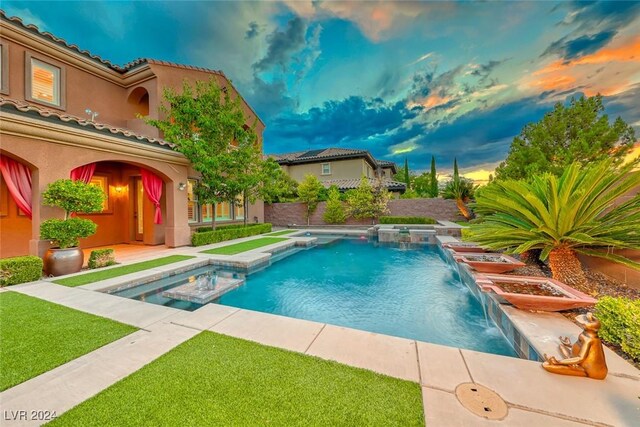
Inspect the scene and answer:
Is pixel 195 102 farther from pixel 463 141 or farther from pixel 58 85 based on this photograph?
pixel 463 141

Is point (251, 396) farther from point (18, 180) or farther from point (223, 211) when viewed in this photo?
point (223, 211)

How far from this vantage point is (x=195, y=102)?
1053cm

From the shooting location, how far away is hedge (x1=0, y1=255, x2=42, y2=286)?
536 centimetres

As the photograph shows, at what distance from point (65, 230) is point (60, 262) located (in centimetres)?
82

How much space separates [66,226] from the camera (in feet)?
20.6

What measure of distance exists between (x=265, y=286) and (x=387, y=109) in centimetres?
3276

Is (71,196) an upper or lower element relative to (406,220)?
upper

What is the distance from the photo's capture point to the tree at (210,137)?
10143mm

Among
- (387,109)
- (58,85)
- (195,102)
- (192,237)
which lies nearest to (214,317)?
(192,237)

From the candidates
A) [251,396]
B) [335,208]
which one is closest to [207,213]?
[335,208]

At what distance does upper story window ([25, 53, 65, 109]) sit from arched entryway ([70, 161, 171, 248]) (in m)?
2.66

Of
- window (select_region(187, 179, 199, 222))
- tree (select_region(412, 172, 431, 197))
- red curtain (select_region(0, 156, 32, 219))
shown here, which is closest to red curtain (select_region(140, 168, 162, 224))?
window (select_region(187, 179, 199, 222))

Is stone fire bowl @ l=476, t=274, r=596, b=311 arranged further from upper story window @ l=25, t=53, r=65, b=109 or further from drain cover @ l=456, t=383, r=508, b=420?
upper story window @ l=25, t=53, r=65, b=109

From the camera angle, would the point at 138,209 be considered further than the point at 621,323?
Yes
